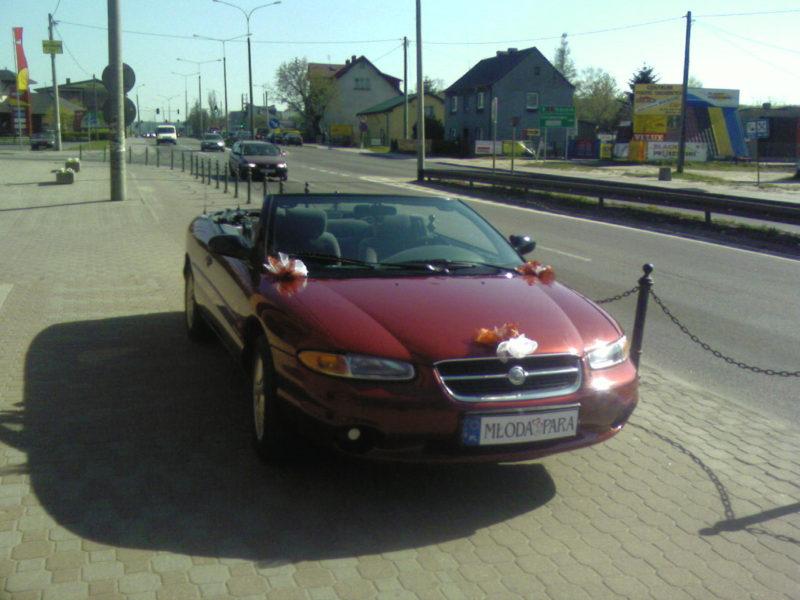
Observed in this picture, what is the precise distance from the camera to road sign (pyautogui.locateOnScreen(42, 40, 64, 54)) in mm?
51812

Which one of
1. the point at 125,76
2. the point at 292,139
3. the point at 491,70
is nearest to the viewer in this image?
the point at 125,76

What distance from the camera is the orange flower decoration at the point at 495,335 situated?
14.0ft

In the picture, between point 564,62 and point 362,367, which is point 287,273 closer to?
point 362,367

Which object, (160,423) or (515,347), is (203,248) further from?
(515,347)

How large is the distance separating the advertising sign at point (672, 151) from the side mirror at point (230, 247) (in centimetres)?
5744

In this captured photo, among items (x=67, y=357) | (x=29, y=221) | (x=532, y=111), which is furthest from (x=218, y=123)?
(x=67, y=357)

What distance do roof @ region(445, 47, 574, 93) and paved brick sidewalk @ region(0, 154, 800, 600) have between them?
7211 centimetres

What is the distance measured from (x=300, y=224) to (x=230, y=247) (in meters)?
0.46

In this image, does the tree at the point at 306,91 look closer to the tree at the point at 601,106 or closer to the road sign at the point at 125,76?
the tree at the point at 601,106

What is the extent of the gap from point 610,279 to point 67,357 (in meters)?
7.41

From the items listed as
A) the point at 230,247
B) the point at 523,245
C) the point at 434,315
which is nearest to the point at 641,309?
the point at 523,245

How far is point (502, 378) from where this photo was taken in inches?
166

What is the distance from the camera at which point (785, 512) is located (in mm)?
4527

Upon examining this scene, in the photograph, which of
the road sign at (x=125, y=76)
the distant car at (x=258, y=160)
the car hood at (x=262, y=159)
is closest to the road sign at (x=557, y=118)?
the distant car at (x=258, y=160)
